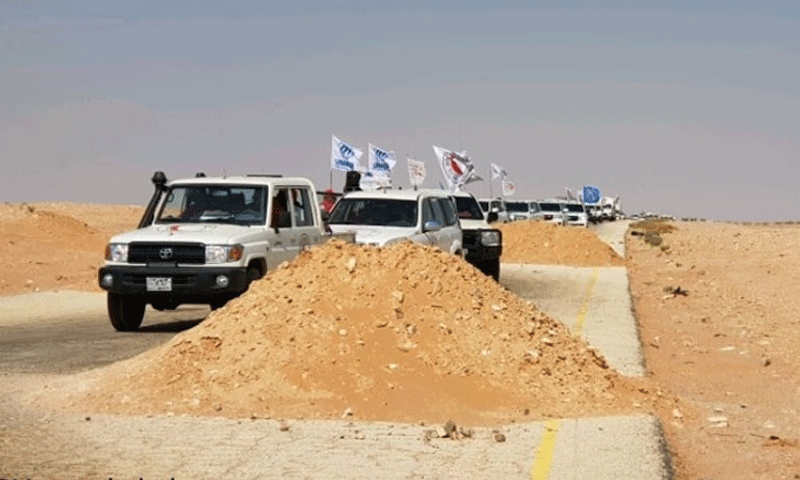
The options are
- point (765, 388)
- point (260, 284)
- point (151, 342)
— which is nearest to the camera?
point (260, 284)

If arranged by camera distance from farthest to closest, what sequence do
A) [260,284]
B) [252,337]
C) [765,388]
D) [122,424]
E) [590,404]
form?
[765,388] < [260,284] < [252,337] < [590,404] < [122,424]

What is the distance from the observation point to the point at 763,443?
11.3 m

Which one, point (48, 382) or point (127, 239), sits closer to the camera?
point (48, 382)

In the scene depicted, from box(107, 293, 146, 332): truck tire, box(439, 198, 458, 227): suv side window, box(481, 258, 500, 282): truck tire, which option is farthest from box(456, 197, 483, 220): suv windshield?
box(107, 293, 146, 332): truck tire

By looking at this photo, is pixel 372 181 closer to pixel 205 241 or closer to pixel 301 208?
pixel 301 208

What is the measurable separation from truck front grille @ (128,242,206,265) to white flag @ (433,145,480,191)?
34.7 metres

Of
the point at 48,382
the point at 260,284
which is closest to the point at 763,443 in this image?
the point at 260,284

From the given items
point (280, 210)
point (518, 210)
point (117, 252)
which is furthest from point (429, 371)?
point (518, 210)

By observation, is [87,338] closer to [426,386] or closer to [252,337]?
[252,337]

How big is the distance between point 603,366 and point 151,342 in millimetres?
6738

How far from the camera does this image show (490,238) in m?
28.3

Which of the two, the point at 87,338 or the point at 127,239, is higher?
the point at 127,239

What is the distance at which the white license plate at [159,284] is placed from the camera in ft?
58.9

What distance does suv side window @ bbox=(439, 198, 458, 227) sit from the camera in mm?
23672
